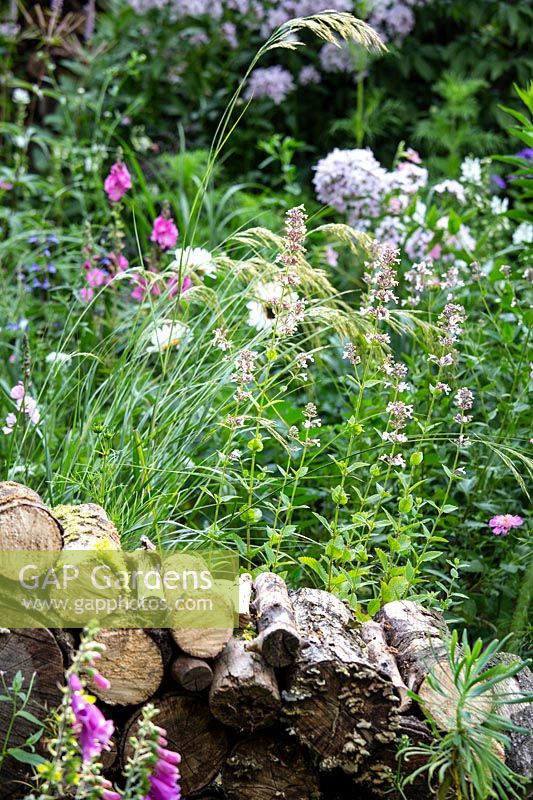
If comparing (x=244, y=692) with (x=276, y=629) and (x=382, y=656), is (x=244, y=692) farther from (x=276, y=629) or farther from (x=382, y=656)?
(x=382, y=656)

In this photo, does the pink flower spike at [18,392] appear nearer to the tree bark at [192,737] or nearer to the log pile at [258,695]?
the log pile at [258,695]

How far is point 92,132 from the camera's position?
603cm

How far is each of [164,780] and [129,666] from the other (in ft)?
0.87

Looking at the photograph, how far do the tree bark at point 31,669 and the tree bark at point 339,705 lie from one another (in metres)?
0.47

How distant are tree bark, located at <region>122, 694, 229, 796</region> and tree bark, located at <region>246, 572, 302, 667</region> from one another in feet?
0.61

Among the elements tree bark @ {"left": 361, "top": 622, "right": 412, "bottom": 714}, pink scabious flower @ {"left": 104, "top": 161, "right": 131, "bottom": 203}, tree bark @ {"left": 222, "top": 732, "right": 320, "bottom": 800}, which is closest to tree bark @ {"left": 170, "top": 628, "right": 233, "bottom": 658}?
tree bark @ {"left": 222, "top": 732, "right": 320, "bottom": 800}

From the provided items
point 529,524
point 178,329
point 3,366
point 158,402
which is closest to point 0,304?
point 3,366

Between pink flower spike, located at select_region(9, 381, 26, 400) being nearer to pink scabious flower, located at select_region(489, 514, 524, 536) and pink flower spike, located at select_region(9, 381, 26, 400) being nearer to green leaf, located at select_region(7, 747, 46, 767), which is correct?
green leaf, located at select_region(7, 747, 46, 767)

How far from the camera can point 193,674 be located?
2.07 meters

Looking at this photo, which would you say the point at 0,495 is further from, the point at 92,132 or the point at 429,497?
the point at 92,132

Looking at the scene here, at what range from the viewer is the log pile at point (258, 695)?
2068 mm

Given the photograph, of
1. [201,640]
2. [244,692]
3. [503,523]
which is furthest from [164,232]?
[244,692]

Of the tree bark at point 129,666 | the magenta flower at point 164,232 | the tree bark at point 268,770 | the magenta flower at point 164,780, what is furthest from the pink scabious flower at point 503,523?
the magenta flower at point 164,232

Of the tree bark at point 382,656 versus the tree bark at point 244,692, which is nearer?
the tree bark at point 244,692
